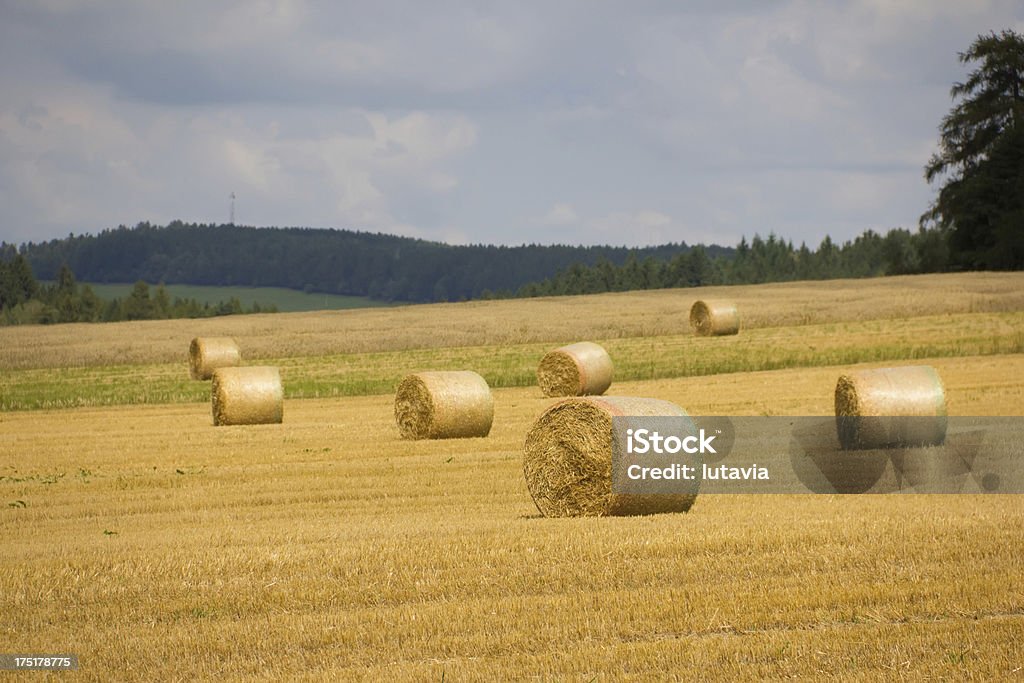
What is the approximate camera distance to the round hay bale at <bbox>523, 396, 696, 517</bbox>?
13266 mm

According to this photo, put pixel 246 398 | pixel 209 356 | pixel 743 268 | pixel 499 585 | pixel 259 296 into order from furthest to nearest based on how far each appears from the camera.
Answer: pixel 259 296 → pixel 743 268 → pixel 209 356 → pixel 246 398 → pixel 499 585

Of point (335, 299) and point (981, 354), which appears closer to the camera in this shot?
point (981, 354)

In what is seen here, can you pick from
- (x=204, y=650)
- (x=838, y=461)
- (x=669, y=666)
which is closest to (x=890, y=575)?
(x=669, y=666)

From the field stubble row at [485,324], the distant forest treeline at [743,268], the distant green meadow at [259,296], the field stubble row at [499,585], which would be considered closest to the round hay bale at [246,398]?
the field stubble row at [499,585]

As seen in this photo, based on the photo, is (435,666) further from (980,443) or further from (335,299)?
(335,299)

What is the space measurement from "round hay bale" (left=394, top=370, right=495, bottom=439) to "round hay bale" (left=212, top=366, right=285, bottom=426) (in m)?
4.42

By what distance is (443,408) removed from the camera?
22.0m

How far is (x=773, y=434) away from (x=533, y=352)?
22.7 meters

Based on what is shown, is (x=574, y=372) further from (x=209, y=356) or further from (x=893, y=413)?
(x=209, y=356)

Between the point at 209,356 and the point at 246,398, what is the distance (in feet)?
41.7

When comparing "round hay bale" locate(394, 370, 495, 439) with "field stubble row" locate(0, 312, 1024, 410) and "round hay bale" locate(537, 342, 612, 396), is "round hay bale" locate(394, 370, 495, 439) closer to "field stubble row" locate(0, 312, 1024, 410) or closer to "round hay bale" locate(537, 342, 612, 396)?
"round hay bale" locate(537, 342, 612, 396)

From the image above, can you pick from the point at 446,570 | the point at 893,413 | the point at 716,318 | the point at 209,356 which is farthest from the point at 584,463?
the point at 716,318

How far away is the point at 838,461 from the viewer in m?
17.8

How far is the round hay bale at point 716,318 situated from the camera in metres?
46.4
